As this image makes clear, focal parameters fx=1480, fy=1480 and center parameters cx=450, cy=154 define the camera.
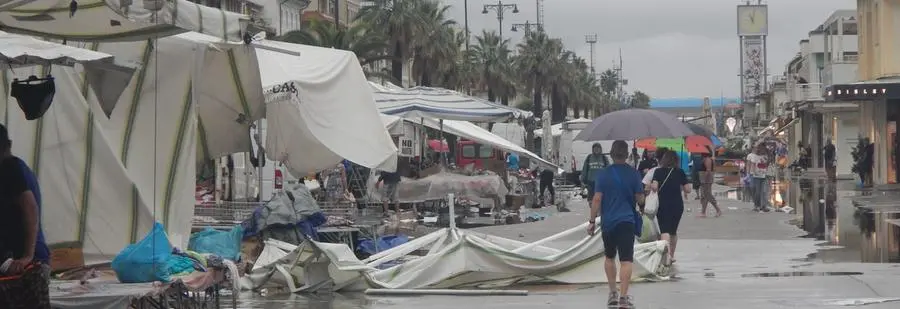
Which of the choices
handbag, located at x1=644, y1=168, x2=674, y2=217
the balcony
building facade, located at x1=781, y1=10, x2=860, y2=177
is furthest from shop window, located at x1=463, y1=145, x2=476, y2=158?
handbag, located at x1=644, y1=168, x2=674, y2=217

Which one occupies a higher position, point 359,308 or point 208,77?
point 208,77

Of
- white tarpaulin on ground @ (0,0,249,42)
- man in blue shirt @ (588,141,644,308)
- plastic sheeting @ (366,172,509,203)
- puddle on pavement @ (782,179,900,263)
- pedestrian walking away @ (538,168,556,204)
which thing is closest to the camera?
white tarpaulin on ground @ (0,0,249,42)

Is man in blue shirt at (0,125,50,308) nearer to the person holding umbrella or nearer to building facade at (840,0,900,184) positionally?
the person holding umbrella

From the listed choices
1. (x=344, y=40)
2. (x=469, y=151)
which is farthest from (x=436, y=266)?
(x=344, y=40)

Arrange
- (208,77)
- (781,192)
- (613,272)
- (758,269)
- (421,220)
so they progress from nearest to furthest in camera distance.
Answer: (613,272) < (208,77) < (758,269) < (421,220) < (781,192)

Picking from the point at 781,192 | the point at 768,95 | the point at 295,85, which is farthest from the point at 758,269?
the point at 768,95

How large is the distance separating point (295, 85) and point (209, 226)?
1.83 meters

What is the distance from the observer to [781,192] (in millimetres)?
44406

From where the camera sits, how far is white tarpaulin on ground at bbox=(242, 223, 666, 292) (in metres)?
14.3

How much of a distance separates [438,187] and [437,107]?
214cm

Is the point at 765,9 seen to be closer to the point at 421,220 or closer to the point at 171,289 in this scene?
the point at 421,220

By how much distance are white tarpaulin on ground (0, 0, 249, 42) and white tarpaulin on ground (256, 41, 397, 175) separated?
3969 millimetres

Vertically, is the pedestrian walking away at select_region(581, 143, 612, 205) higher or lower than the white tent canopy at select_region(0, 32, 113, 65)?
lower

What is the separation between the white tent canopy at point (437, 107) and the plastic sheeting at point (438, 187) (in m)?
1.32
